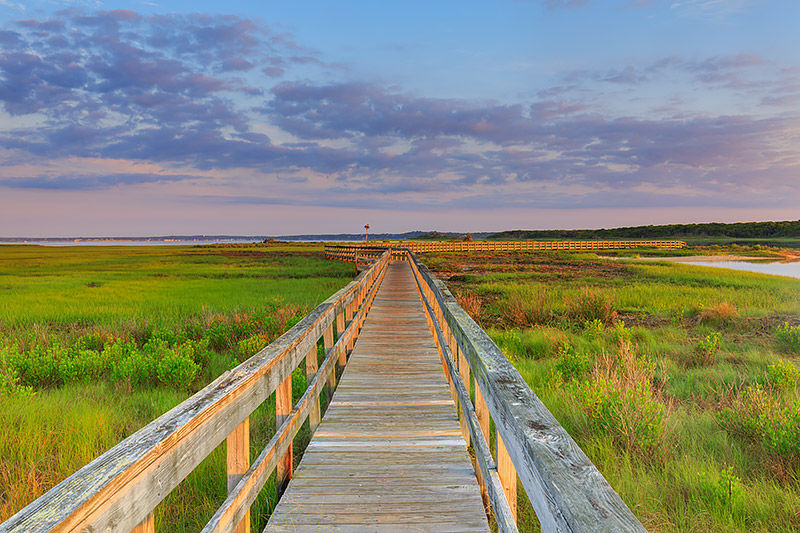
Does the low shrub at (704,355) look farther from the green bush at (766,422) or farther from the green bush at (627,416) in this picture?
the green bush at (627,416)

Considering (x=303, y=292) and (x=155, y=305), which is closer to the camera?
(x=155, y=305)

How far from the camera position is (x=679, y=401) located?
5.51 m

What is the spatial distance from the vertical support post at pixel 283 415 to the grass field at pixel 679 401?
1.92 metres

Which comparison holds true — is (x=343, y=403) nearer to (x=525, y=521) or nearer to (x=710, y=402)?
(x=525, y=521)

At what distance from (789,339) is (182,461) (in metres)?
12.2

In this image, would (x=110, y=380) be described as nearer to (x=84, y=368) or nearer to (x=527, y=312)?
(x=84, y=368)

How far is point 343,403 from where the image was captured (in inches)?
182

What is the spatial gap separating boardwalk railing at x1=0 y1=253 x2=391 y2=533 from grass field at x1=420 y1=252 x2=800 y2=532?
2.17 meters

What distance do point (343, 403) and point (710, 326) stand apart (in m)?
11.1

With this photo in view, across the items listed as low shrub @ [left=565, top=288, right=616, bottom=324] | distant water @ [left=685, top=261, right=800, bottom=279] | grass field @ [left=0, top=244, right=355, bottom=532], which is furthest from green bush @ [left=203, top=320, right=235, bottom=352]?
distant water @ [left=685, top=261, right=800, bottom=279]

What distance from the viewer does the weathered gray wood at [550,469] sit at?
1.11 metres

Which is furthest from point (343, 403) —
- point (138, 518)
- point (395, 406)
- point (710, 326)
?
point (710, 326)

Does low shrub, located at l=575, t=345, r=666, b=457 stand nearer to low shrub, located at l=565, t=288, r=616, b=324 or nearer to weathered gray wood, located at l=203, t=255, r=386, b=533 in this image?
weathered gray wood, located at l=203, t=255, r=386, b=533

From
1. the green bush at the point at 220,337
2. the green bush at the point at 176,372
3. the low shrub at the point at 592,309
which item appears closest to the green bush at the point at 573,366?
the low shrub at the point at 592,309
